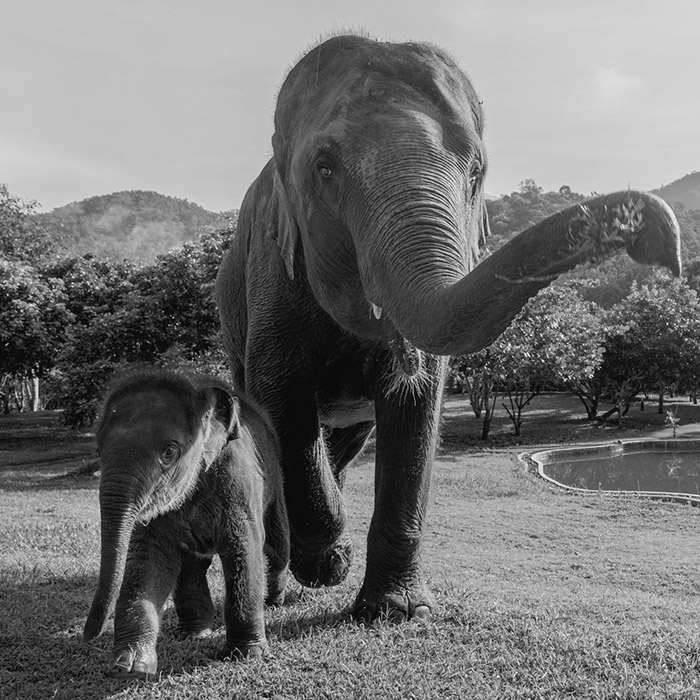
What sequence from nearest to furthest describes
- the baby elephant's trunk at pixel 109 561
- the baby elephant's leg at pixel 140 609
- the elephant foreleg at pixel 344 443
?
the baby elephant's trunk at pixel 109 561
the baby elephant's leg at pixel 140 609
the elephant foreleg at pixel 344 443

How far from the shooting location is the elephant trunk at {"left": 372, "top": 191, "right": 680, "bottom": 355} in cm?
233

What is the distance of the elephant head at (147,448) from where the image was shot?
10.9 feet

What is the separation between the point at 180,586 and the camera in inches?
180

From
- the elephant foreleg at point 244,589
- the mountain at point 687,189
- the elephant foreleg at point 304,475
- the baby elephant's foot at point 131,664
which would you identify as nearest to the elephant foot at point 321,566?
the elephant foreleg at point 304,475

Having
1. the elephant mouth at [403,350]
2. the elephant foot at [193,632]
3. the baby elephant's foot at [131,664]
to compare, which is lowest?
the elephant foot at [193,632]

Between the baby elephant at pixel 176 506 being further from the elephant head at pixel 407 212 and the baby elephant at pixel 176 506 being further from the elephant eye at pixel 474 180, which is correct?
the elephant eye at pixel 474 180

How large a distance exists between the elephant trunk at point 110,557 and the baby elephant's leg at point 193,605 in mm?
1224

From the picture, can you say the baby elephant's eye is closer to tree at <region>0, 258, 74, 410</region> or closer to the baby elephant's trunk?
the baby elephant's trunk

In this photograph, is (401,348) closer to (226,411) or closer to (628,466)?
(226,411)

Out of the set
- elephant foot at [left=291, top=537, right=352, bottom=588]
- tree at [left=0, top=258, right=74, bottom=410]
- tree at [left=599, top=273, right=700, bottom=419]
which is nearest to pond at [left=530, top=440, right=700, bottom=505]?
tree at [left=599, top=273, right=700, bottom=419]

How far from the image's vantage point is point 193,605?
182 inches

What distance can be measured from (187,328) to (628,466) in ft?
39.1

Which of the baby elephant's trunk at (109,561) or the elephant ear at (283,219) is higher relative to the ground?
the elephant ear at (283,219)

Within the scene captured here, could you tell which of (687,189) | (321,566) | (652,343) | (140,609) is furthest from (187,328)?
(687,189)
